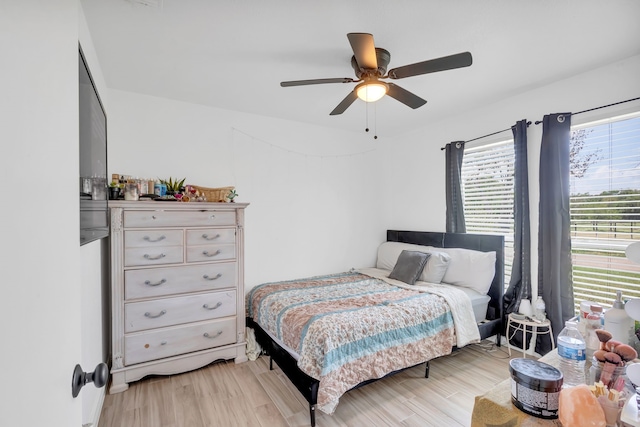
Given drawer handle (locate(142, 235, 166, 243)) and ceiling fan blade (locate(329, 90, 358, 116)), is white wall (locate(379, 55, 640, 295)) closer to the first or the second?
ceiling fan blade (locate(329, 90, 358, 116))

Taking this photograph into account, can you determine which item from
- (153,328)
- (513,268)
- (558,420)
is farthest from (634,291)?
(153,328)

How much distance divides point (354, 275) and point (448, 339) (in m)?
1.38

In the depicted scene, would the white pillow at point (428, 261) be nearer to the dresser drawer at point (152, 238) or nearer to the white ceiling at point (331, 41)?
the white ceiling at point (331, 41)

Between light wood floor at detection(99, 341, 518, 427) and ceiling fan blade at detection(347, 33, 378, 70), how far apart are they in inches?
94.3

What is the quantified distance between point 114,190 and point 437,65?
262cm

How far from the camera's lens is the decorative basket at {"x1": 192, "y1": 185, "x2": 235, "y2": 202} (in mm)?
2844

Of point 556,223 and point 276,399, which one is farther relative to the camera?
point 556,223

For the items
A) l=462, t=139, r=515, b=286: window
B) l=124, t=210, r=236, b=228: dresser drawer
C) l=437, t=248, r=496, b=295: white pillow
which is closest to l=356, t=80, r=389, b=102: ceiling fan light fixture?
l=124, t=210, r=236, b=228: dresser drawer

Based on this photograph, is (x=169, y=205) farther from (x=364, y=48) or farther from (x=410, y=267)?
(x=410, y=267)

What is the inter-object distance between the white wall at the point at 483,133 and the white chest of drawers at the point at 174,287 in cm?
249

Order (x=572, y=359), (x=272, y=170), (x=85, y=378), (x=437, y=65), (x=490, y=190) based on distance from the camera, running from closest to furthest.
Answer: (x=85, y=378) < (x=572, y=359) < (x=437, y=65) < (x=490, y=190) < (x=272, y=170)

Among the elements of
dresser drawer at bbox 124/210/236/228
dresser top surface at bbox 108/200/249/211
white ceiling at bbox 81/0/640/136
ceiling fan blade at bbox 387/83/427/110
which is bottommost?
dresser drawer at bbox 124/210/236/228

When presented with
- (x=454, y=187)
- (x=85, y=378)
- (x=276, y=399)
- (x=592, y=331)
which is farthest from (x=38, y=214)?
(x=454, y=187)

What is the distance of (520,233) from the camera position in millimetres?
2838
